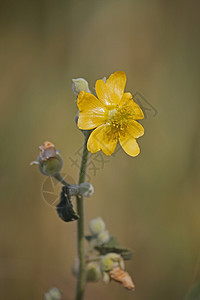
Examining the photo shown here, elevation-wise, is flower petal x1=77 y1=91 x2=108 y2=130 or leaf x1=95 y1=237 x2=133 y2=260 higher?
flower petal x1=77 y1=91 x2=108 y2=130

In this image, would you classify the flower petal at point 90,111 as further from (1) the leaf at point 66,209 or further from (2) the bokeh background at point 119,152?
(2) the bokeh background at point 119,152

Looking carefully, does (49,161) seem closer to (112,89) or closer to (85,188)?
(85,188)

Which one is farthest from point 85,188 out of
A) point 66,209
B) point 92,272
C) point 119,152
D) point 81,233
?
point 119,152

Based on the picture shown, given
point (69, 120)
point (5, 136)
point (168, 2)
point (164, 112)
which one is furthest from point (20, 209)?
point (168, 2)

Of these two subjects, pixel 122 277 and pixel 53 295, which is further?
pixel 53 295

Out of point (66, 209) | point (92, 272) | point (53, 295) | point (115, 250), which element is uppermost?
point (66, 209)

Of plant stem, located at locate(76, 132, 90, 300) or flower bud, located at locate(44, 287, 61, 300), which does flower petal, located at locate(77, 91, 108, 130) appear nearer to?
plant stem, located at locate(76, 132, 90, 300)

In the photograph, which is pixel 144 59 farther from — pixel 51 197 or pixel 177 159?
pixel 51 197

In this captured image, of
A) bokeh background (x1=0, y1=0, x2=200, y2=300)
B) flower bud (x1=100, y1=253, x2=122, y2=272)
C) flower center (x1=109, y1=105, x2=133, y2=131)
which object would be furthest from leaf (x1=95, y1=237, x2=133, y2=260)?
bokeh background (x1=0, y1=0, x2=200, y2=300)
